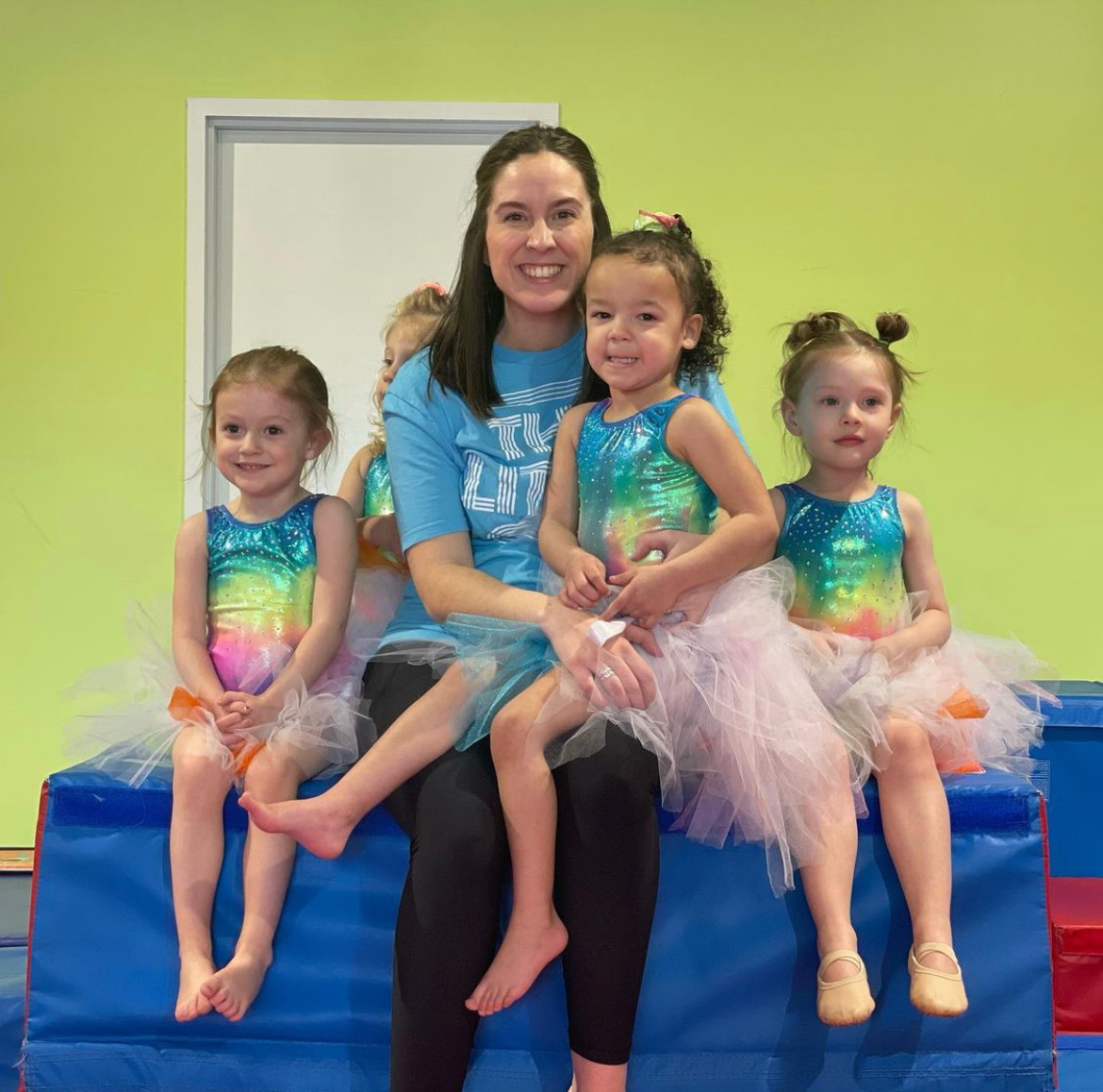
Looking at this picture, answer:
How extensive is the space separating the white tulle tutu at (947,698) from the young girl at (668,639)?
8cm

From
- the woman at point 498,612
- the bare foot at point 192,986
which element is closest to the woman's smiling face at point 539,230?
the woman at point 498,612

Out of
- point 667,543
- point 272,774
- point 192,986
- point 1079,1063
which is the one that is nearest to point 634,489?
point 667,543

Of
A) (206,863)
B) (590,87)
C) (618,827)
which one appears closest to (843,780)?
(618,827)

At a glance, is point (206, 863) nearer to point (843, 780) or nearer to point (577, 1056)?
point (577, 1056)

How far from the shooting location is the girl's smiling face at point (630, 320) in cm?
175

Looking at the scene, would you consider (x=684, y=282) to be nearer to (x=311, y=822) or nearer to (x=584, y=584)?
(x=584, y=584)

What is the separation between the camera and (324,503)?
6.35ft

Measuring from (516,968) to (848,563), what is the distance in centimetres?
81

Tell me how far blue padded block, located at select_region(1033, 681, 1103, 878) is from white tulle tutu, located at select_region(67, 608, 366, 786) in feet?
4.86

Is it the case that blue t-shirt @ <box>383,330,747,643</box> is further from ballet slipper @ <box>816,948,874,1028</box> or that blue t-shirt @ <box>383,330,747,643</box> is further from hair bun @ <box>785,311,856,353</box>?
ballet slipper @ <box>816,948,874,1028</box>

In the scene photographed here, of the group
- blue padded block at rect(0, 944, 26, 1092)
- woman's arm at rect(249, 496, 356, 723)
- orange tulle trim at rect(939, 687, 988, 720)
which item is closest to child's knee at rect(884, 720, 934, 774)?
orange tulle trim at rect(939, 687, 988, 720)

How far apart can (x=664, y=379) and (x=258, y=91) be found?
2197 millimetres

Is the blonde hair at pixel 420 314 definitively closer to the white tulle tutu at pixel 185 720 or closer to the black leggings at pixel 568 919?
the white tulle tutu at pixel 185 720

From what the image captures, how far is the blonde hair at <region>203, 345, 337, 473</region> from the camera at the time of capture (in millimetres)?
1934
